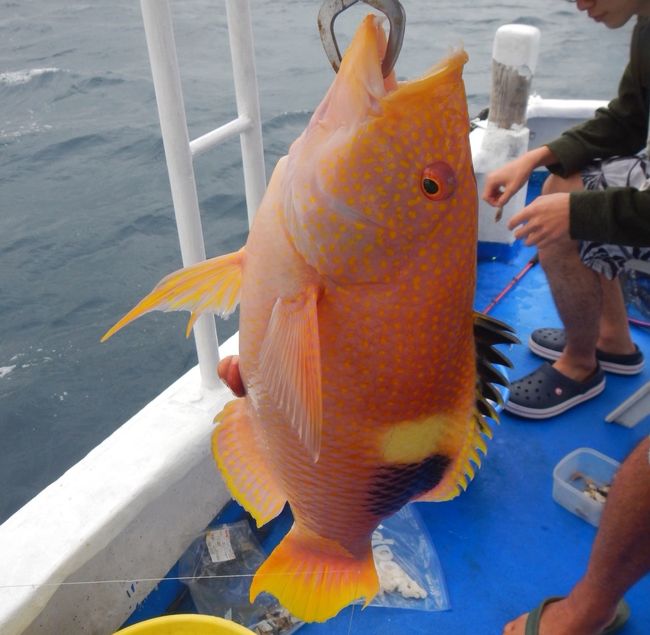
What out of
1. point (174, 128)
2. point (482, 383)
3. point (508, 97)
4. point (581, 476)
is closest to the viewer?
point (482, 383)

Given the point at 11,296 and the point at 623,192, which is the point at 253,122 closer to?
the point at 623,192

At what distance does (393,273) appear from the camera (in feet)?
2.84

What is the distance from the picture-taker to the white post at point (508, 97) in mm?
3363

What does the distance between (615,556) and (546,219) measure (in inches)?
39.7

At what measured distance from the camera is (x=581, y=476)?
2.30 meters

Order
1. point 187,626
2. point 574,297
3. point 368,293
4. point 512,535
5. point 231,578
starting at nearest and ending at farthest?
point 368,293 → point 187,626 → point 231,578 → point 512,535 → point 574,297

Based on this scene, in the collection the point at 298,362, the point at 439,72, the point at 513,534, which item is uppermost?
the point at 439,72

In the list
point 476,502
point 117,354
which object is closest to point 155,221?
point 117,354

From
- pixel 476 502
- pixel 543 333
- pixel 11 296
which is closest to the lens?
pixel 476 502

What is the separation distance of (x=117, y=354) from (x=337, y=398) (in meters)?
3.83

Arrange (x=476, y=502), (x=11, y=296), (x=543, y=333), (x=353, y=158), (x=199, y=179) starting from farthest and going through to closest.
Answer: (x=199, y=179), (x=11, y=296), (x=543, y=333), (x=476, y=502), (x=353, y=158)

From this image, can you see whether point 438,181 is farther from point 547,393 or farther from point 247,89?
point 547,393

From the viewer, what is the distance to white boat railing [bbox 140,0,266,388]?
4.82ft

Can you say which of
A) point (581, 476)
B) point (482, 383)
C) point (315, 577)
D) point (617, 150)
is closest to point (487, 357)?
point (482, 383)
